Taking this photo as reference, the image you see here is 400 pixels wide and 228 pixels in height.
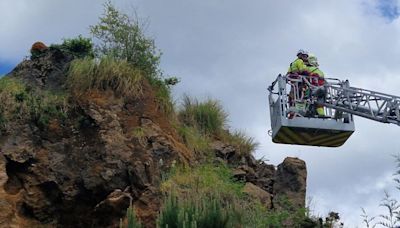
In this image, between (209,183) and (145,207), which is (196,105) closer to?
(209,183)

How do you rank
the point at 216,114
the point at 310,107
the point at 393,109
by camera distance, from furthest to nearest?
the point at 216,114 → the point at 310,107 → the point at 393,109

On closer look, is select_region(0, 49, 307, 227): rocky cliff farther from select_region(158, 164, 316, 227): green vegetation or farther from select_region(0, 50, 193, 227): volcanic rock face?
select_region(158, 164, 316, 227): green vegetation

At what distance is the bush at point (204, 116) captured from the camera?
19219mm

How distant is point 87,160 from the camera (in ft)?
49.9

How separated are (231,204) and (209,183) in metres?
1.99

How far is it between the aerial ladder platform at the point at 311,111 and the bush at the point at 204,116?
12.4 feet

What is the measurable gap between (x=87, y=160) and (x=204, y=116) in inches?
196

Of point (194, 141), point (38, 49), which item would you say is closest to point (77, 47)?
point (38, 49)

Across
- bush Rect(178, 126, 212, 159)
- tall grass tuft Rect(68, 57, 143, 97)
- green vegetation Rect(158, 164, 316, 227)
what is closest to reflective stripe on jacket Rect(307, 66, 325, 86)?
green vegetation Rect(158, 164, 316, 227)

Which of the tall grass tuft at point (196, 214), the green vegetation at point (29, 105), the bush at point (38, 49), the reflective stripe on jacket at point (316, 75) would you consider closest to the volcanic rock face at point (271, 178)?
the reflective stripe on jacket at point (316, 75)

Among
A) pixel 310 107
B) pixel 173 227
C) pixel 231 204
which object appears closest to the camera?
pixel 173 227

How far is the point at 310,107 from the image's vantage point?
15.2m

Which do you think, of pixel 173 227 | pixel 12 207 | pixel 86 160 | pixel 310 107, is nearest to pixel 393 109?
pixel 310 107

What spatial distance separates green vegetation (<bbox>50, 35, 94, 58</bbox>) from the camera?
1769 centimetres
